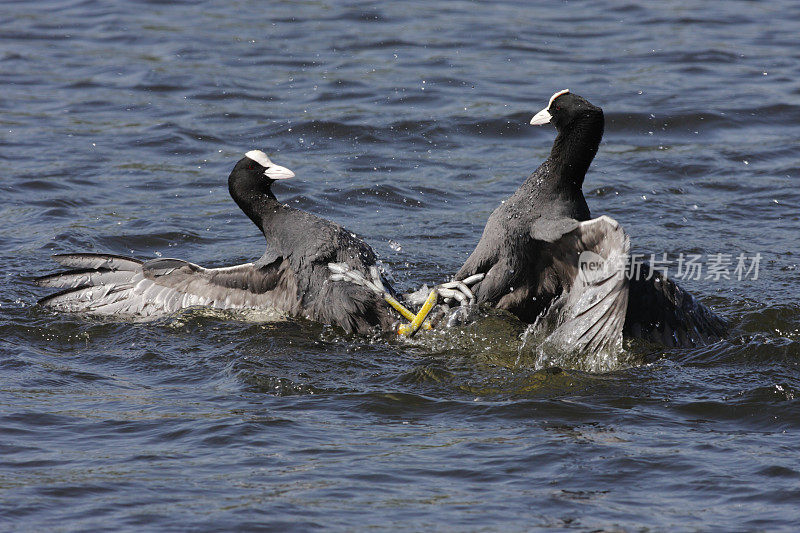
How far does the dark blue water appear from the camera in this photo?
149 inches

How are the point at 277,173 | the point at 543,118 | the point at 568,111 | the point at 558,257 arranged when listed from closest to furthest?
the point at 558,257 → the point at 568,111 → the point at 543,118 → the point at 277,173

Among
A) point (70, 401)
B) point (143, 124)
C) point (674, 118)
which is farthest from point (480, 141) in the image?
point (70, 401)

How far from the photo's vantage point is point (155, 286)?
595cm

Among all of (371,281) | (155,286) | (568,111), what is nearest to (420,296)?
(371,281)

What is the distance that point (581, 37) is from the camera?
12.2 meters

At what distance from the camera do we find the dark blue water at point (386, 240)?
12.4ft

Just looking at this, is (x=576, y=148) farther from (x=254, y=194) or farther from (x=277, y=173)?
(x=254, y=194)

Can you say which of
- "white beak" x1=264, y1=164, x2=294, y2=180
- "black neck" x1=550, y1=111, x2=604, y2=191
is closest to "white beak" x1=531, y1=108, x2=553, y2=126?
"black neck" x1=550, y1=111, x2=604, y2=191

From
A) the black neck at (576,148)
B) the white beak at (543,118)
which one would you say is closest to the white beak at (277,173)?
the white beak at (543,118)

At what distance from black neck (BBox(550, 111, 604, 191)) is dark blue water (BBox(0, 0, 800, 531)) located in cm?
83

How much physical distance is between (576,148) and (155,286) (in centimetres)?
251

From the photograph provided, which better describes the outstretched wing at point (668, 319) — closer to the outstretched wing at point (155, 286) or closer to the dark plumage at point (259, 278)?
the dark plumage at point (259, 278)

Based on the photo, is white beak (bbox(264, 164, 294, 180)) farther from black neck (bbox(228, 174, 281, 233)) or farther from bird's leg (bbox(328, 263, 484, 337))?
bird's leg (bbox(328, 263, 484, 337))

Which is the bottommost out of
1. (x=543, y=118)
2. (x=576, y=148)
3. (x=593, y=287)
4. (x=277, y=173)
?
(x=593, y=287)
